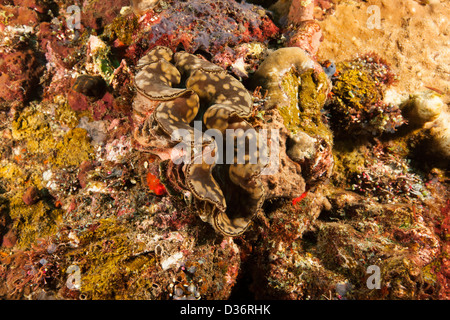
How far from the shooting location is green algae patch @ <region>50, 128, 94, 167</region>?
4.23 m

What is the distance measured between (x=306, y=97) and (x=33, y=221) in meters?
5.71

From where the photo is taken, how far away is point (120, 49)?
143 inches

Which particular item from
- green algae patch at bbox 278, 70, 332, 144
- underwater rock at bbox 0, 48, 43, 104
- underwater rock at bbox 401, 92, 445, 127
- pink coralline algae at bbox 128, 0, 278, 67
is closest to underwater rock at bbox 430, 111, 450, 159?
underwater rock at bbox 401, 92, 445, 127

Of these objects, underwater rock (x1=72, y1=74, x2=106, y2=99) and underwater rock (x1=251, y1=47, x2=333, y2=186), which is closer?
underwater rock (x1=251, y1=47, x2=333, y2=186)

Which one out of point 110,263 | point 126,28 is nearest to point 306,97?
point 126,28

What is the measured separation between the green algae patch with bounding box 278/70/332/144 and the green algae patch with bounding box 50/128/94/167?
3.72 meters

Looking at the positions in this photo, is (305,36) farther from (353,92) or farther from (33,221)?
(33,221)

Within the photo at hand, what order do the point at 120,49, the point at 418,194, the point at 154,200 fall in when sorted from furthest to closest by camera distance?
the point at 418,194
the point at 120,49
the point at 154,200

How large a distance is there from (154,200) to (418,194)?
4.56m

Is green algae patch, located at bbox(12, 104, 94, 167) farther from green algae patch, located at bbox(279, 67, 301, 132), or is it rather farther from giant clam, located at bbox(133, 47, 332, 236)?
green algae patch, located at bbox(279, 67, 301, 132)

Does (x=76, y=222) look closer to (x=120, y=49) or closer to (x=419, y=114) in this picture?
(x=120, y=49)

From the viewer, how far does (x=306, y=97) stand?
3434 millimetres

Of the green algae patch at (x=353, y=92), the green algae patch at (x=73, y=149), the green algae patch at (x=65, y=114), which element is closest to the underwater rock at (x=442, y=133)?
the green algae patch at (x=353, y=92)
